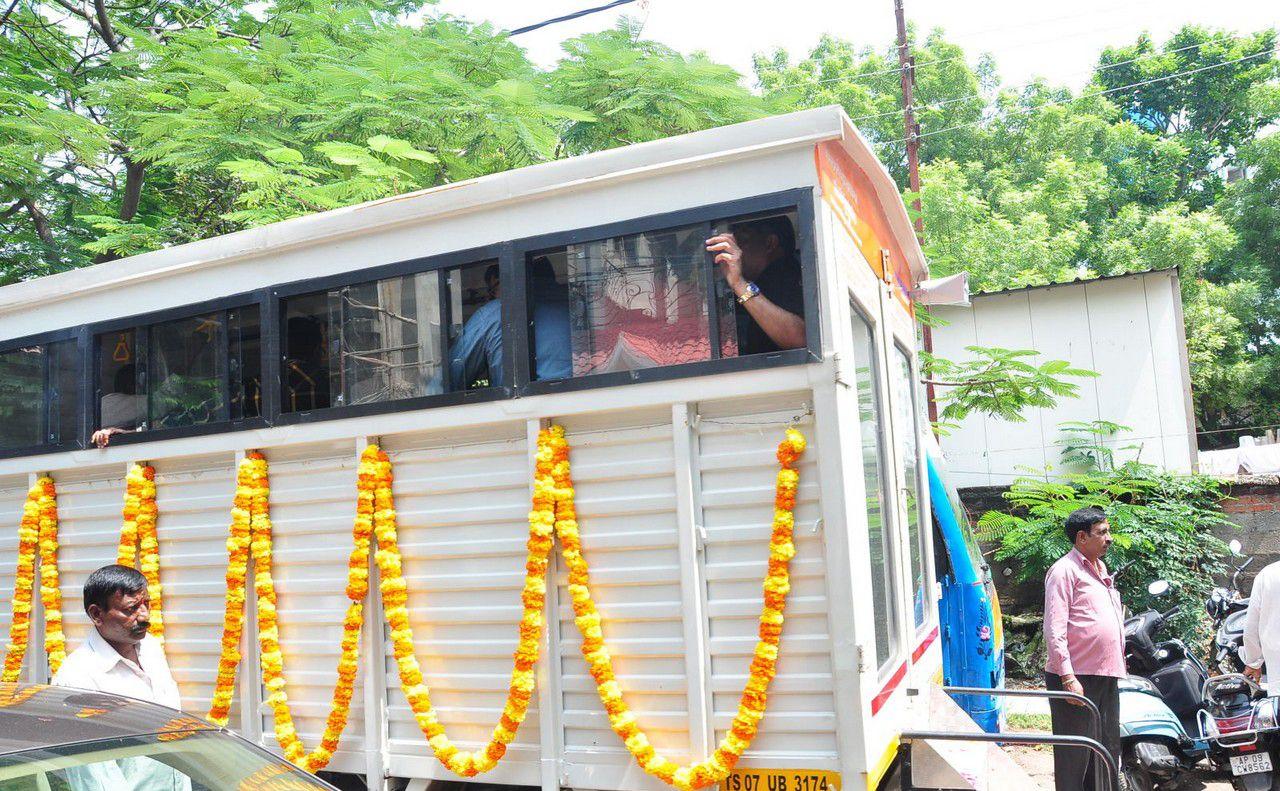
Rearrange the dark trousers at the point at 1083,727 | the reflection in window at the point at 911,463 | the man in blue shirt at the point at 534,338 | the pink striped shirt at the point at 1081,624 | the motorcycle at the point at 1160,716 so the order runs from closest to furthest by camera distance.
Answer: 1. the man in blue shirt at the point at 534,338
2. the reflection in window at the point at 911,463
3. the dark trousers at the point at 1083,727
4. the pink striped shirt at the point at 1081,624
5. the motorcycle at the point at 1160,716

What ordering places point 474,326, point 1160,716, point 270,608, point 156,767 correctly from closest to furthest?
point 156,767
point 474,326
point 270,608
point 1160,716

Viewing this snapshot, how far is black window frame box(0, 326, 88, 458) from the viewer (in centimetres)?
498

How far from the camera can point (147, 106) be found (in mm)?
8219

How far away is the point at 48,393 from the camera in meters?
5.15

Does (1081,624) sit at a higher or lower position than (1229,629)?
higher

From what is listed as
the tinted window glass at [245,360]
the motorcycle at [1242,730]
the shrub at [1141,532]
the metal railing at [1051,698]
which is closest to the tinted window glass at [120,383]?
the tinted window glass at [245,360]

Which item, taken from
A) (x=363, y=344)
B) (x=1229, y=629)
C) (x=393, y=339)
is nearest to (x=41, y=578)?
(x=363, y=344)

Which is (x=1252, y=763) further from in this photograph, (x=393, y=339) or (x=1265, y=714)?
(x=393, y=339)

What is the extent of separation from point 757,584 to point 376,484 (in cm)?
160

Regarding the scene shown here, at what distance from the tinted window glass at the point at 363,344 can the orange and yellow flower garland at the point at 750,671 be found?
3.86 feet

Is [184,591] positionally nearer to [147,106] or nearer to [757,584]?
[757,584]

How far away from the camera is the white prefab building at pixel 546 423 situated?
3508 mm

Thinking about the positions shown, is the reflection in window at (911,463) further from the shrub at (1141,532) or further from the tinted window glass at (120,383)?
the shrub at (1141,532)

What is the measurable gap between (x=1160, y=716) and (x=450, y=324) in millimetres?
4914
